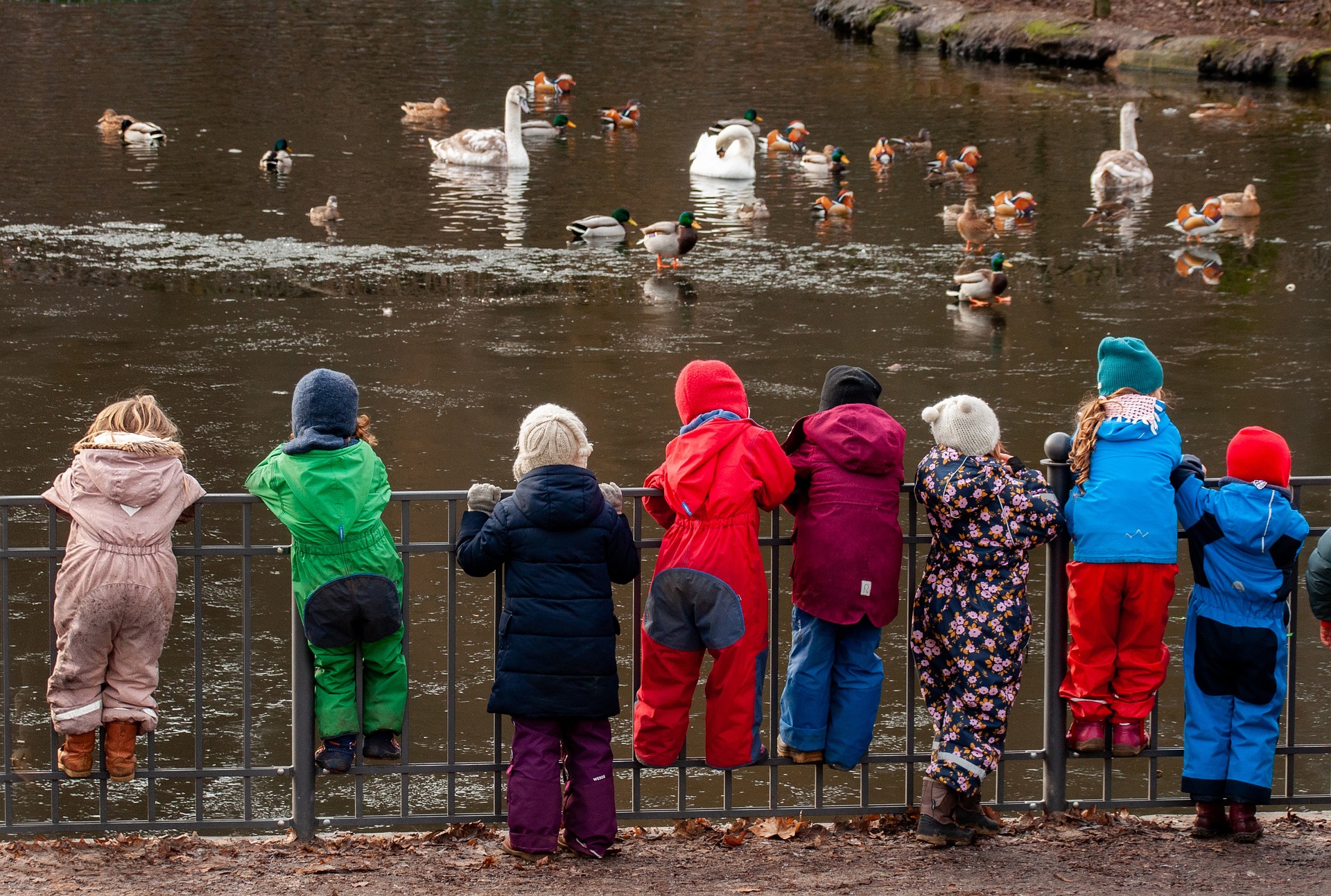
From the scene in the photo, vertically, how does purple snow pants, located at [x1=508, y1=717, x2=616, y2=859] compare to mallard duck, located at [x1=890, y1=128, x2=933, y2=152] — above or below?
below

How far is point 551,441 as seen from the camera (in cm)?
519

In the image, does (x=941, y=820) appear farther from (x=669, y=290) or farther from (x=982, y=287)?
(x=669, y=290)

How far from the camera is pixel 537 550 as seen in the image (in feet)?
16.8

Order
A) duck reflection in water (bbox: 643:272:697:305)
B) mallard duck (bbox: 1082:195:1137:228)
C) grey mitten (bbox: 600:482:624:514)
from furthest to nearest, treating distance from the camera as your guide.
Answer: mallard duck (bbox: 1082:195:1137:228)
duck reflection in water (bbox: 643:272:697:305)
grey mitten (bbox: 600:482:624:514)

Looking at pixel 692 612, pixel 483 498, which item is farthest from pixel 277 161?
pixel 692 612

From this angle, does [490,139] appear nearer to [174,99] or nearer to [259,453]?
[174,99]

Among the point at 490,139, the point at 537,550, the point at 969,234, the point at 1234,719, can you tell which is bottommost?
the point at 1234,719

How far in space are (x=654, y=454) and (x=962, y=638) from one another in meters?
5.63

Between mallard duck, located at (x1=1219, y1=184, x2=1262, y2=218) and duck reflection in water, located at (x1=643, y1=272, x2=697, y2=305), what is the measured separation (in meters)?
7.23

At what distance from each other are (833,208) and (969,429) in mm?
15409

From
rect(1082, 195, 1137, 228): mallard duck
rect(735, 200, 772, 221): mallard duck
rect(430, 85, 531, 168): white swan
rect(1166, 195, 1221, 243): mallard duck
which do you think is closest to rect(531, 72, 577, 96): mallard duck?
rect(430, 85, 531, 168): white swan

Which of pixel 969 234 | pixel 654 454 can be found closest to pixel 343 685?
pixel 654 454

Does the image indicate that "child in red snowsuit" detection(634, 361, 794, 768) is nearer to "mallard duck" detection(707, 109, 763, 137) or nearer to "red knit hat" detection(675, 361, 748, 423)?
"red knit hat" detection(675, 361, 748, 423)

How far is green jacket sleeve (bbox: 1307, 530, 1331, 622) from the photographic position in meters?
5.25
